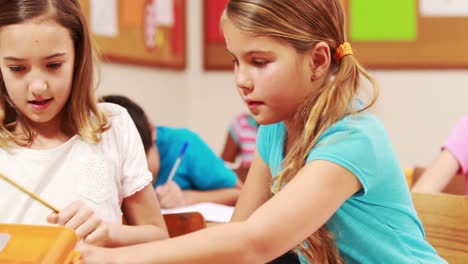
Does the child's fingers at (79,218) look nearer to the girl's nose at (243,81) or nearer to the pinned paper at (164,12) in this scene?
the girl's nose at (243,81)

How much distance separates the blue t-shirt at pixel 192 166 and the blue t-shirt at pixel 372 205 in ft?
4.29

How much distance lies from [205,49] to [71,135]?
2.90m

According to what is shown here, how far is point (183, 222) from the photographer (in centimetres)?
154

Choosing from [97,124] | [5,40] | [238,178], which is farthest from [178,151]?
[5,40]

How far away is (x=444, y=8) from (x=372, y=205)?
3094 millimetres

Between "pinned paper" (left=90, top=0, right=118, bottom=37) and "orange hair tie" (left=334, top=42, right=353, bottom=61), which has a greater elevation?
"orange hair tie" (left=334, top=42, right=353, bottom=61)

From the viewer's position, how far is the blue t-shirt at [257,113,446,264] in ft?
3.76

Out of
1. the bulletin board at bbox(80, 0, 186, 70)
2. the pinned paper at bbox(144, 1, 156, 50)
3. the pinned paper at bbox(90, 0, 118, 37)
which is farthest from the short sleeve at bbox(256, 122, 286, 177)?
the pinned paper at bbox(144, 1, 156, 50)

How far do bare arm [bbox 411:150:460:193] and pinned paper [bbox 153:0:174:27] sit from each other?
73.0 inches

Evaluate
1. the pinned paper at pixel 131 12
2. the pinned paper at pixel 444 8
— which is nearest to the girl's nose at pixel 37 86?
the pinned paper at pixel 131 12

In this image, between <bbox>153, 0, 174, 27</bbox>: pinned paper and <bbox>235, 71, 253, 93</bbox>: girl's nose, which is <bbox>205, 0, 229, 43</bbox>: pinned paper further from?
<bbox>235, 71, 253, 93</bbox>: girl's nose

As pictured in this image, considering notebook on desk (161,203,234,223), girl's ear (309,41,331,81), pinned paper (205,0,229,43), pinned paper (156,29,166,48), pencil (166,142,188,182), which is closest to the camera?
girl's ear (309,41,331,81)

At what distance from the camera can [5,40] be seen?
1.32m

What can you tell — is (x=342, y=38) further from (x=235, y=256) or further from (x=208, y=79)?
(x=208, y=79)
